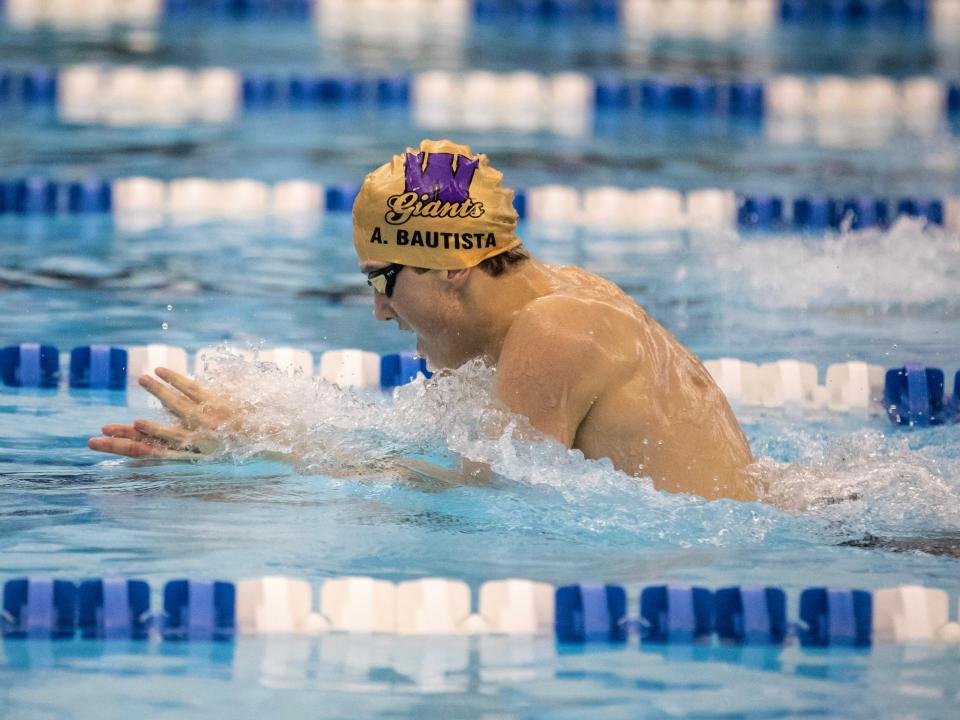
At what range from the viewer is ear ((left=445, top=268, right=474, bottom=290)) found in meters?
3.09

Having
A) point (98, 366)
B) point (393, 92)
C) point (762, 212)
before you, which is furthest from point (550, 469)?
point (393, 92)

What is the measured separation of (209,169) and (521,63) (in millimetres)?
2704

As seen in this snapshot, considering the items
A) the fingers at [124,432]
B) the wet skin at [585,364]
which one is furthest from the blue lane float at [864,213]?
the fingers at [124,432]

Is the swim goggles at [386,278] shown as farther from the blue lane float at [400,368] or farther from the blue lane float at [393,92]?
the blue lane float at [393,92]

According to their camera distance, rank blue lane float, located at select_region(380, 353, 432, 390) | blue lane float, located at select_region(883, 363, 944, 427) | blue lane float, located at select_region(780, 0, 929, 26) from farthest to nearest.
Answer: blue lane float, located at select_region(780, 0, 929, 26), blue lane float, located at select_region(380, 353, 432, 390), blue lane float, located at select_region(883, 363, 944, 427)

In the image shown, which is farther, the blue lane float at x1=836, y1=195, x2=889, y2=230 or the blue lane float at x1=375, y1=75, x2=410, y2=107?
the blue lane float at x1=375, y1=75, x2=410, y2=107

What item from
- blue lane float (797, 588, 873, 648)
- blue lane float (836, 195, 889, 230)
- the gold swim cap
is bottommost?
blue lane float (797, 588, 873, 648)

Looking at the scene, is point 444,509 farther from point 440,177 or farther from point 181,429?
point 440,177

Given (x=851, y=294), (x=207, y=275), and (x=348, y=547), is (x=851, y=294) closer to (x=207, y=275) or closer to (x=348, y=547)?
(x=207, y=275)

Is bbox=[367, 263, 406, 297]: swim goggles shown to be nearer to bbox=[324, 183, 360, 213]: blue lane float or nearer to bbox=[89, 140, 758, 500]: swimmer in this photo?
bbox=[89, 140, 758, 500]: swimmer

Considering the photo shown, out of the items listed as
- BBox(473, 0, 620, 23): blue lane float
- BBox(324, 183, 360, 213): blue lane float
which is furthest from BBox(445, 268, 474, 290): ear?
BBox(473, 0, 620, 23): blue lane float

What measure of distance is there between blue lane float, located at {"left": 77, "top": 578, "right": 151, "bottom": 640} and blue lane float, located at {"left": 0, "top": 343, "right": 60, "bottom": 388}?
1.73 meters

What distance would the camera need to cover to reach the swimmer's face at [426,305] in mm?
3104

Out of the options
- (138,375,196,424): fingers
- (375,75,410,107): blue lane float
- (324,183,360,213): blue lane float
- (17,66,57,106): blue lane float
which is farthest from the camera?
(375,75,410,107): blue lane float
